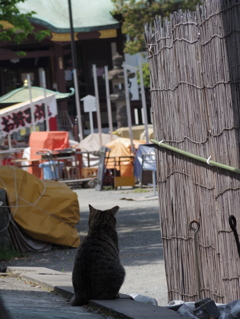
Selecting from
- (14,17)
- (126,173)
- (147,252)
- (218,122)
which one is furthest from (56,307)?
(126,173)

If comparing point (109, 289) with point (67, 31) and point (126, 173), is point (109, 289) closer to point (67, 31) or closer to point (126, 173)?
point (126, 173)

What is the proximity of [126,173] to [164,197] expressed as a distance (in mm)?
19025

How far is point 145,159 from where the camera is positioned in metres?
24.4

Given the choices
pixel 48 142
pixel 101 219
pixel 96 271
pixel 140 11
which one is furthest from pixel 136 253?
pixel 140 11

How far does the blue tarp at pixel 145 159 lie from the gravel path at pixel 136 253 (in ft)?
9.42

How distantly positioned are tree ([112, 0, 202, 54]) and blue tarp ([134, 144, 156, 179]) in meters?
18.1

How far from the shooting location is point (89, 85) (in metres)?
48.7

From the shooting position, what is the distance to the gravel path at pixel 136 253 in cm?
968

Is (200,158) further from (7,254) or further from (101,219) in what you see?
(7,254)

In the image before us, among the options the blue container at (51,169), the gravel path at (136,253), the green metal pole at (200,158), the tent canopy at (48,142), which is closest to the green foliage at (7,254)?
the gravel path at (136,253)

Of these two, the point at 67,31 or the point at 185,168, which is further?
the point at 67,31

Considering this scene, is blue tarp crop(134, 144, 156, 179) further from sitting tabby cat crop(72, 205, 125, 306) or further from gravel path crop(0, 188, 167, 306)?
sitting tabby cat crop(72, 205, 125, 306)

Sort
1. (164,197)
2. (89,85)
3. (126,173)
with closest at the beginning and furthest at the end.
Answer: (164,197), (126,173), (89,85)

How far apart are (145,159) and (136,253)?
12164 millimetres
